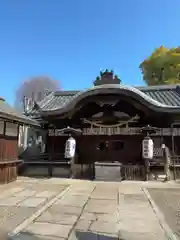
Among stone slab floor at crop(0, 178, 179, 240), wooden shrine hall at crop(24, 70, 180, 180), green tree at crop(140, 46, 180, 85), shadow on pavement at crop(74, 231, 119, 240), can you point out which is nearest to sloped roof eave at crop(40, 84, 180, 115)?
wooden shrine hall at crop(24, 70, 180, 180)

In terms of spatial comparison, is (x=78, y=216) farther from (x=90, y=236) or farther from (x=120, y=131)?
(x=120, y=131)

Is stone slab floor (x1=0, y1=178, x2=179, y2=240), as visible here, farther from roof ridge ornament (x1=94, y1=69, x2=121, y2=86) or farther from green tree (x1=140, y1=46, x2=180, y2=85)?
green tree (x1=140, y1=46, x2=180, y2=85)

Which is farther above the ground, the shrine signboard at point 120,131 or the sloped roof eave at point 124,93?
the sloped roof eave at point 124,93

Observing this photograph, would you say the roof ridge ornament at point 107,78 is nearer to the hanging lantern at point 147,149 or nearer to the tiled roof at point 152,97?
the tiled roof at point 152,97

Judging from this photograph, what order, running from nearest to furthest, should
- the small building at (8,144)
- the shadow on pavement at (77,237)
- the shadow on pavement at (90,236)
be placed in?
the shadow on pavement at (77,237), the shadow on pavement at (90,236), the small building at (8,144)

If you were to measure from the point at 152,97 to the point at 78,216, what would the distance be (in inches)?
525

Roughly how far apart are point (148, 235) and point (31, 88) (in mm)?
43921

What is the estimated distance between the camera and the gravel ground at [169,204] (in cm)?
541

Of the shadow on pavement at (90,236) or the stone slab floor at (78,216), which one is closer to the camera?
the shadow on pavement at (90,236)

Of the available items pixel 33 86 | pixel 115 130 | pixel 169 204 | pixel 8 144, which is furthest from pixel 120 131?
pixel 33 86

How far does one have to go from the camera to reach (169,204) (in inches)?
287

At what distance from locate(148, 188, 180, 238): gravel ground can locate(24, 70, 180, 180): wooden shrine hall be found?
9.86 ft

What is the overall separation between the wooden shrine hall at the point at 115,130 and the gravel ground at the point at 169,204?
3005 mm

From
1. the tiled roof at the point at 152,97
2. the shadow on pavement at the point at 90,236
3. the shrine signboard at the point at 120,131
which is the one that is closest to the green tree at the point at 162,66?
the tiled roof at the point at 152,97
